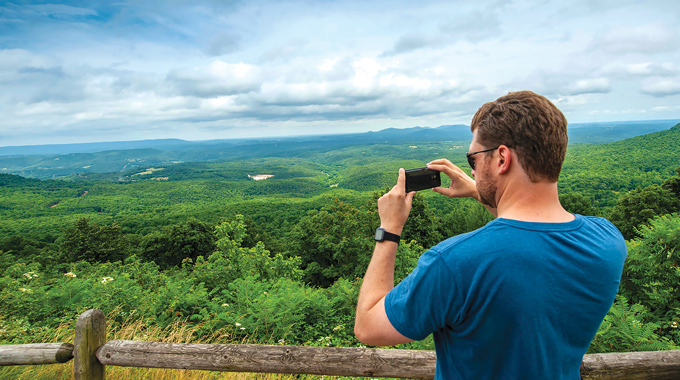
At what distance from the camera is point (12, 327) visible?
462cm

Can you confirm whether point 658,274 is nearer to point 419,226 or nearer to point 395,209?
point 395,209

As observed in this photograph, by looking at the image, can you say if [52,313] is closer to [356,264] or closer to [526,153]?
[526,153]

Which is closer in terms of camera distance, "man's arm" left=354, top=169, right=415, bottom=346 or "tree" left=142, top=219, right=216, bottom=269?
"man's arm" left=354, top=169, right=415, bottom=346

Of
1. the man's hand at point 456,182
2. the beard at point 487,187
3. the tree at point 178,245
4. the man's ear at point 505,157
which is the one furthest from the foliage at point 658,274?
the tree at point 178,245

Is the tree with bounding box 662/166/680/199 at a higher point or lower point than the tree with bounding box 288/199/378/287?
higher

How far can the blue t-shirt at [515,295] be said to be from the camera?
95 centimetres

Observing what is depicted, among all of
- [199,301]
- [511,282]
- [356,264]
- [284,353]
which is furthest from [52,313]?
[356,264]

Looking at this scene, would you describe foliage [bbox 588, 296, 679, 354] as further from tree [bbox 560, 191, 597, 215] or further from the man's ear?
tree [bbox 560, 191, 597, 215]

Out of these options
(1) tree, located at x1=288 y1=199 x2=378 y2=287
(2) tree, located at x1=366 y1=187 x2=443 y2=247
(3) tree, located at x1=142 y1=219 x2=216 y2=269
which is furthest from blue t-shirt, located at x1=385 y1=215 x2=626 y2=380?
(3) tree, located at x1=142 y1=219 x2=216 y2=269

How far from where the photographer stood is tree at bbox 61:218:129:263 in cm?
2688

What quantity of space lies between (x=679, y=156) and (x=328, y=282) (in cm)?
8166

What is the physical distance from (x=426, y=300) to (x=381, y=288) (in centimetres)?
Result: 25

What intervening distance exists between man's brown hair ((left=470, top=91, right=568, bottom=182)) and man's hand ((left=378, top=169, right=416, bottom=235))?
0.45 metres

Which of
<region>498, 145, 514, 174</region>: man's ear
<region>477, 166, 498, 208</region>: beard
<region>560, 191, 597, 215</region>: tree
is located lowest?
<region>560, 191, 597, 215</region>: tree
